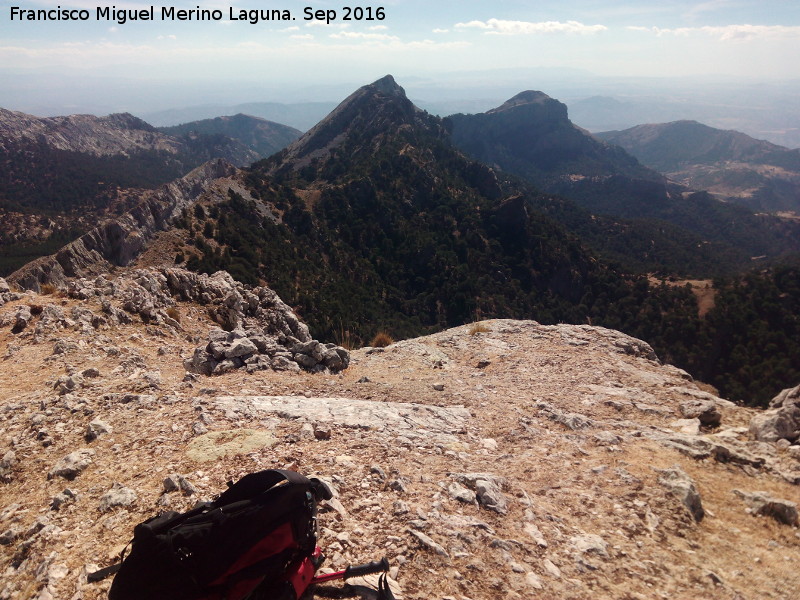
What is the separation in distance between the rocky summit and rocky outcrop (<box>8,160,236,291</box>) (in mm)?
24791

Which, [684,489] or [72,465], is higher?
[72,465]

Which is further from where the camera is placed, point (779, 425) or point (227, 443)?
point (779, 425)

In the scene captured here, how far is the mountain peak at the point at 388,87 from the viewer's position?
150 meters

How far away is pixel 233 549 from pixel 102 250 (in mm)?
42808

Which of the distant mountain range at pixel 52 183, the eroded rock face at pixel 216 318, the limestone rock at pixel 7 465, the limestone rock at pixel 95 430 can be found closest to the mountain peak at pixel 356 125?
the distant mountain range at pixel 52 183

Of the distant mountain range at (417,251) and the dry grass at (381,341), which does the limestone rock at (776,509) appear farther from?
the distant mountain range at (417,251)

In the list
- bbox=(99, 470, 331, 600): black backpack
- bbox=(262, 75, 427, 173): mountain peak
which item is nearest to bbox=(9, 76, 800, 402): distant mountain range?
bbox=(262, 75, 427, 173): mountain peak

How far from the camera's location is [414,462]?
240 inches

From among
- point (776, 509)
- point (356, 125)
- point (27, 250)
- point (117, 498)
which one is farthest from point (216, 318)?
point (356, 125)

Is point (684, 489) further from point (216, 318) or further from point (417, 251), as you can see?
point (417, 251)

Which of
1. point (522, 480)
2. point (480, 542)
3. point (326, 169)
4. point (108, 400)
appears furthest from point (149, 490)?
point (326, 169)

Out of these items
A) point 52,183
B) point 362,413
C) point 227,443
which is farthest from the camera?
point 52,183

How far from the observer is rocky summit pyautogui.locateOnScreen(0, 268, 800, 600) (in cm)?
427

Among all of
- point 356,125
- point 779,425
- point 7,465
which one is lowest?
point 779,425
